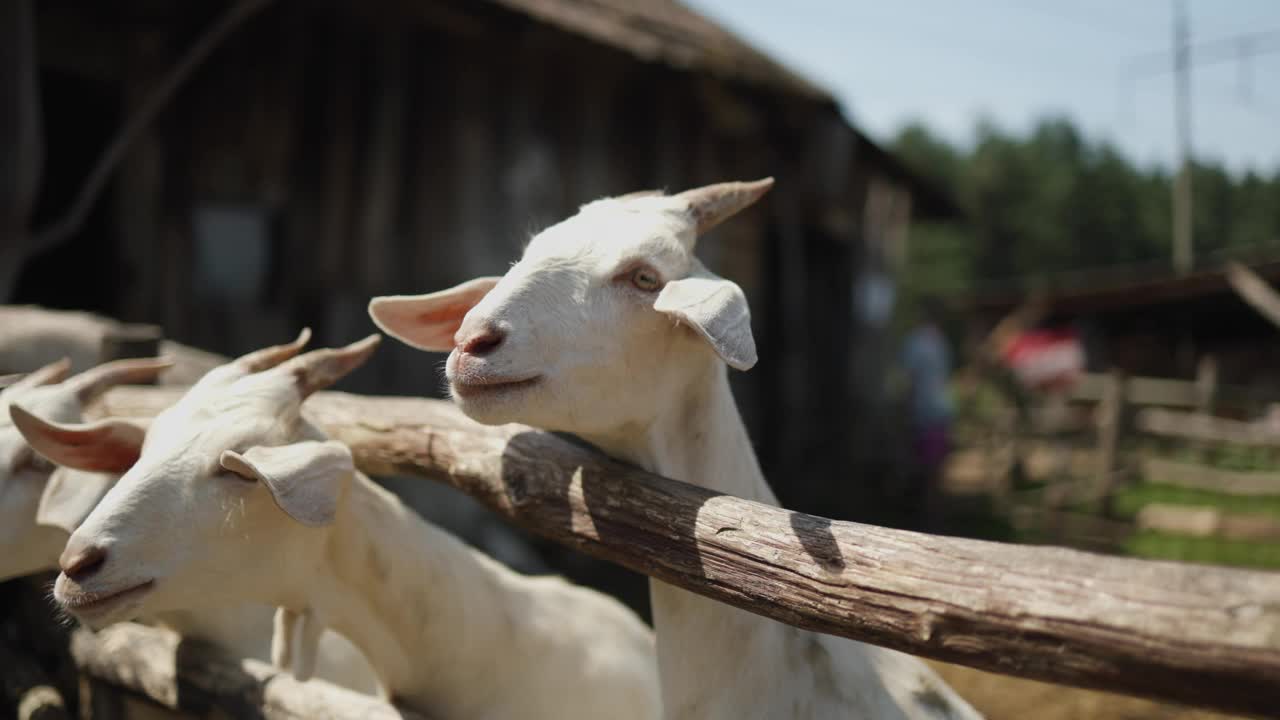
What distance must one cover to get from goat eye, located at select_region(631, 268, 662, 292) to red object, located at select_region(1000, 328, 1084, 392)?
15.3m

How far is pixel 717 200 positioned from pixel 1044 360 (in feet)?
50.5

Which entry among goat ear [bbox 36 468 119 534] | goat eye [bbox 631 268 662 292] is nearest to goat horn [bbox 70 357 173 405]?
goat ear [bbox 36 468 119 534]

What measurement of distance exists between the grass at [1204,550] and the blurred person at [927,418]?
5.64 feet

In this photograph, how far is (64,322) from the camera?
3555 mm

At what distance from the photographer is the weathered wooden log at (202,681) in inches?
83.1

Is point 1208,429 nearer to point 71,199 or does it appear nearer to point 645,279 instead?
point 645,279

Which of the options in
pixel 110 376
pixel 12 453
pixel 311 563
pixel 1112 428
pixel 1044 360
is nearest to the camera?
pixel 311 563

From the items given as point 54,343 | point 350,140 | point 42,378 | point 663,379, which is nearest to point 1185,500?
point 350,140

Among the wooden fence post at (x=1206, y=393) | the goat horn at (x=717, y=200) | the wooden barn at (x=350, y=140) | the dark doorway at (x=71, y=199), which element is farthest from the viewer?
→ the wooden fence post at (x=1206, y=393)

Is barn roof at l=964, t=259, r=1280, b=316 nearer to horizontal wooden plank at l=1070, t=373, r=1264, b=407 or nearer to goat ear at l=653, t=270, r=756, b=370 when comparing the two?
horizontal wooden plank at l=1070, t=373, r=1264, b=407

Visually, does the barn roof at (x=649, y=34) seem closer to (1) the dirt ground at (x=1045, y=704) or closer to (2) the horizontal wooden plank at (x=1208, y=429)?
(1) the dirt ground at (x=1045, y=704)

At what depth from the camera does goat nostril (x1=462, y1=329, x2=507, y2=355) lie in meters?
1.67

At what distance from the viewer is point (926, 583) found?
1.31 meters

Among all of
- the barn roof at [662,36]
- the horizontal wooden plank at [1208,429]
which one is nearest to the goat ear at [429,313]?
the barn roof at [662,36]
